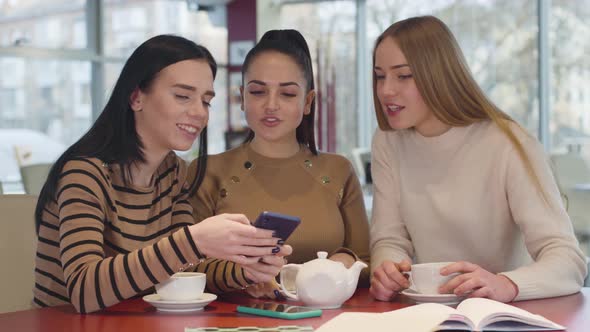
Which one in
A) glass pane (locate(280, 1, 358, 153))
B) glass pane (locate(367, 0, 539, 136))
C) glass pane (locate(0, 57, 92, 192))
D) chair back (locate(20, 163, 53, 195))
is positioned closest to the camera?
chair back (locate(20, 163, 53, 195))

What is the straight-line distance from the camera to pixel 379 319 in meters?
1.42

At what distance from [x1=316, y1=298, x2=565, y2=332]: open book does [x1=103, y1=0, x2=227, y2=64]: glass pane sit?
6.74 m

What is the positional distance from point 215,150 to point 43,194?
7937 millimetres

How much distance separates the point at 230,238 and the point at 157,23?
7627mm

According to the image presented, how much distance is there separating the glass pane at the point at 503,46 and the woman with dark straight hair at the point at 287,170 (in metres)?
6.59

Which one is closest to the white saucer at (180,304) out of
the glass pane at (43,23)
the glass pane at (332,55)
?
the glass pane at (43,23)

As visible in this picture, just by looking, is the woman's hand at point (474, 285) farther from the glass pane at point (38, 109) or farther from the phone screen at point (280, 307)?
the glass pane at point (38, 109)

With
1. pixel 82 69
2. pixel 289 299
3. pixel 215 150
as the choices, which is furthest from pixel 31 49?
pixel 289 299

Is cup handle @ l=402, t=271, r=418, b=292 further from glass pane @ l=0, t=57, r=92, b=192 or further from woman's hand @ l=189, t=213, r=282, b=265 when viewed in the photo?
glass pane @ l=0, t=57, r=92, b=192

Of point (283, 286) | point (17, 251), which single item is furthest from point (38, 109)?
point (283, 286)

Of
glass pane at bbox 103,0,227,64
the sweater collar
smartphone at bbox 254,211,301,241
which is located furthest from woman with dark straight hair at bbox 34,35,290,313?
glass pane at bbox 103,0,227,64

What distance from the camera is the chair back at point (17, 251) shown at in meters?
2.03

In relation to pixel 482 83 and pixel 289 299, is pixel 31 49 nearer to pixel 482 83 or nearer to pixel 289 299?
pixel 482 83

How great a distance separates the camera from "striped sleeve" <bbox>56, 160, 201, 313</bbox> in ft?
5.31
